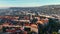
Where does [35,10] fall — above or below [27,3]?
below

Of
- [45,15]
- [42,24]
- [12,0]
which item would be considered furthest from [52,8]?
[12,0]

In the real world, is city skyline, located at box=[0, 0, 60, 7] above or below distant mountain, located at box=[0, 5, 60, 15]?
above

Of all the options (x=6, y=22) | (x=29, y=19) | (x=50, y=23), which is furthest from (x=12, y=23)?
(x=50, y=23)

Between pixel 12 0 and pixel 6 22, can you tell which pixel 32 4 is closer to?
pixel 12 0

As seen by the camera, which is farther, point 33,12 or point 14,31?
point 33,12

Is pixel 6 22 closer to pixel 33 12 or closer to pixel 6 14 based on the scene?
pixel 6 14

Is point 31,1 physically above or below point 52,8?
above

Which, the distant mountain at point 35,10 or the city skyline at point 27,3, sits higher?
the city skyline at point 27,3

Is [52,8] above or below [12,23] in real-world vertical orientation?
above

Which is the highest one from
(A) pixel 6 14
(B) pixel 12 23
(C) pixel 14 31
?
(A) pixel 6 14
